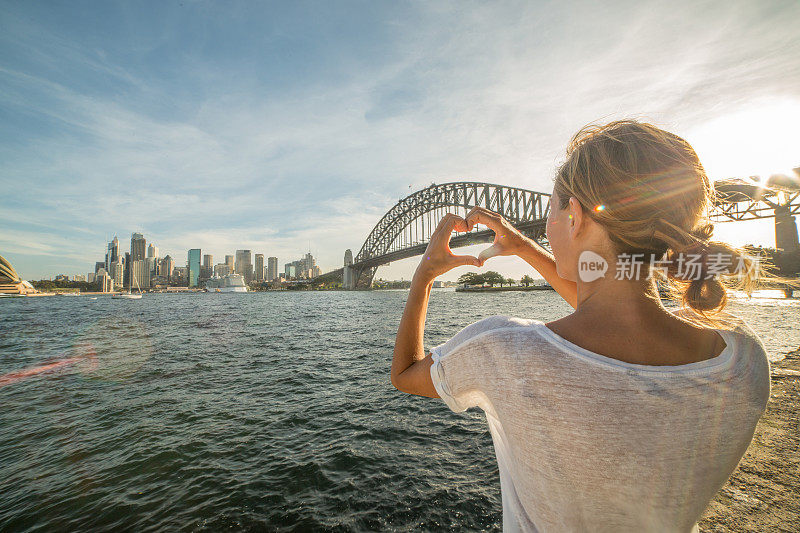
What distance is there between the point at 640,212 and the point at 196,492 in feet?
17.5

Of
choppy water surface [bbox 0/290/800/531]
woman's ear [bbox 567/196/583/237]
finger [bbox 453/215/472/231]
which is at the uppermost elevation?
finger [bbox 453/215/472/231]

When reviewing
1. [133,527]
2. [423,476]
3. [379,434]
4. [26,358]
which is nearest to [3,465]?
[133,527]

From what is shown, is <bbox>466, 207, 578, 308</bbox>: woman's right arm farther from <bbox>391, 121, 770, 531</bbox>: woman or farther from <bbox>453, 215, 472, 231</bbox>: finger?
<bbox>391, 121, 770, 531</bbox>: woman

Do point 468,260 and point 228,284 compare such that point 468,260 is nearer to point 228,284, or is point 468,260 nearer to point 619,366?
point 619,366

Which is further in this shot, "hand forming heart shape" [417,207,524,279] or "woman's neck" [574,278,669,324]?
"hand forming heart shape" [417,207,524,279]

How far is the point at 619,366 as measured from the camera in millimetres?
734

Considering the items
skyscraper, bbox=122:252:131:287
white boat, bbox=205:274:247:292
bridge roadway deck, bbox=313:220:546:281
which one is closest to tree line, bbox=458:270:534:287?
bridge roadway deck, bbox=313:220:546:281

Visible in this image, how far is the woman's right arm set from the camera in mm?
1520

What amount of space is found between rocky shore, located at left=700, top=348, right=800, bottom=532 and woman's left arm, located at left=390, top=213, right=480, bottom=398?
3.21m

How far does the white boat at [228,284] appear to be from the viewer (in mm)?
125125

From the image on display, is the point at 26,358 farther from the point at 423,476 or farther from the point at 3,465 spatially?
the point at 423,476

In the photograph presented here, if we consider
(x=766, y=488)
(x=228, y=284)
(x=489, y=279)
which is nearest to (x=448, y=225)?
(x=766, y=488)

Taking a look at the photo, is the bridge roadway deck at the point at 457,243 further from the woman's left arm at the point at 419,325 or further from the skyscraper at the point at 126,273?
the skyscraper at the point at 126,273

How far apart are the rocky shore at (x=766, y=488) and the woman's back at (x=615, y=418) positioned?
2.85m
